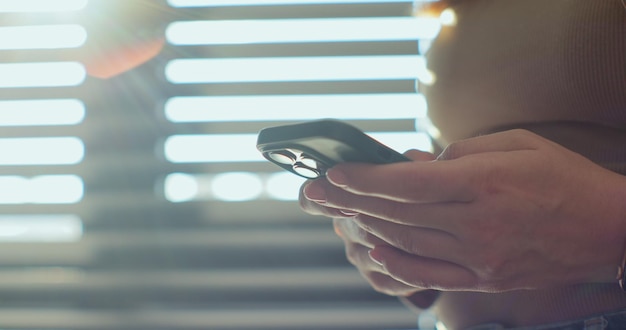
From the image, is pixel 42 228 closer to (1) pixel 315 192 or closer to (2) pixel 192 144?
(2) pixel 192 144

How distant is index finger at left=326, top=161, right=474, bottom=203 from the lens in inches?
20.8

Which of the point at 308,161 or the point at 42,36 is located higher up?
the point at 42,36

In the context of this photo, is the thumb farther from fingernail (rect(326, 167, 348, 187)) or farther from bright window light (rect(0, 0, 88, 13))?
bright window light (rect(0, 0, 88, 13))

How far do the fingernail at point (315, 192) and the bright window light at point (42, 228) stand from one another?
5.39 feet

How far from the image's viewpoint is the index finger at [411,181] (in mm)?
529

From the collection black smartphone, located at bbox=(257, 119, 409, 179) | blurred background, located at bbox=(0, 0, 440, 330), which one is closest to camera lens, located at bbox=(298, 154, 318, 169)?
black smartphone, located at bbox=(257, 119, 409, 179)

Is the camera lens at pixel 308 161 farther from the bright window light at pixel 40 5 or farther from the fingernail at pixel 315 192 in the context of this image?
the bright window light at pixel 40 5

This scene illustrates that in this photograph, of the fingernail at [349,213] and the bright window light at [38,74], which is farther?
the bright window light at [38,74]

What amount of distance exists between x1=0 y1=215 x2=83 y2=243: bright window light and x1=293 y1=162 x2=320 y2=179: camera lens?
1.60 m

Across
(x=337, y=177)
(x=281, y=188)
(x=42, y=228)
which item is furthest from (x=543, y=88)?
(x=42, y=228)

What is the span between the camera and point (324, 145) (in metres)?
0.54

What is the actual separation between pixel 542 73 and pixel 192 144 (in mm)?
1469

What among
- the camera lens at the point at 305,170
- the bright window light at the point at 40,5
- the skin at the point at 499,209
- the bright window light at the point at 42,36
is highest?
the bright window light at the point at 40,5

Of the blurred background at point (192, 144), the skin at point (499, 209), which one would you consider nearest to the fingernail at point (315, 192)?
the skin at point (499, 209)
